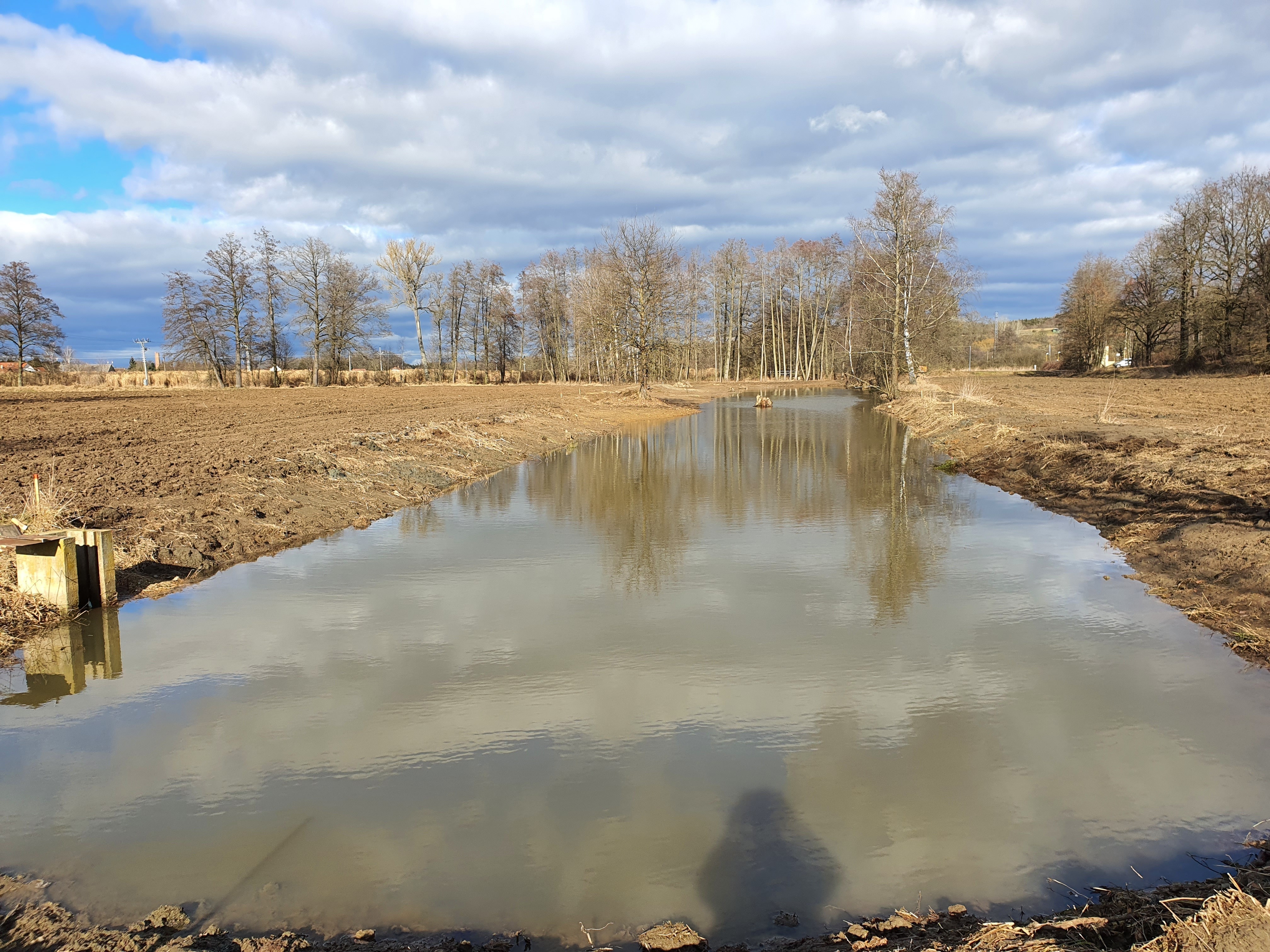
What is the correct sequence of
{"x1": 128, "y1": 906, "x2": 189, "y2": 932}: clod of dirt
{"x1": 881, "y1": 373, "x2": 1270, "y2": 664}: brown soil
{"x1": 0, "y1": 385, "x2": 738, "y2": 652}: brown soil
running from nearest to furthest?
1. {"x1": 128, "y1": 906, "x2": 189, "y2": 932}: clod of dirt
2. {"x1": 881, "y1": 373, "x2": 1270, "y2": 664}: brown soil
3. {"x1": 0, "y1": 385, "x2": 738, "y2": 652}: brown soil

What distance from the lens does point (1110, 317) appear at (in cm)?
5841

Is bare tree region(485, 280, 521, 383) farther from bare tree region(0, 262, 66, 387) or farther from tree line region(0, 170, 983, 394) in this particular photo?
bare tree region(0, 262, 66, 387)

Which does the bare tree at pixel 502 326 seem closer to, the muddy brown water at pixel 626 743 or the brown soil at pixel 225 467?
the brown soil at pixel 225 467

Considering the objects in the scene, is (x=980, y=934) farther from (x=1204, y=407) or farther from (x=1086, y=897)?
(x=1204, y=407)

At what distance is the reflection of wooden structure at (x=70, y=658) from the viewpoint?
588cm

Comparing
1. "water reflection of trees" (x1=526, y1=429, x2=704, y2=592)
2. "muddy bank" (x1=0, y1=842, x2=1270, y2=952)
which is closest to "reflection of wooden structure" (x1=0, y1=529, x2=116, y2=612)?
"muddy bank" (x1=0, y1=842, x2=1270, y2=952)

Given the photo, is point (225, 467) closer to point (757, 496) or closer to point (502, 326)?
point (757, 496)

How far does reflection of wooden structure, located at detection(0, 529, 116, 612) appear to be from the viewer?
7.17 metres

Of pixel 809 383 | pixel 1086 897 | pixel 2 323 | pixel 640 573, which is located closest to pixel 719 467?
pixel 640 573

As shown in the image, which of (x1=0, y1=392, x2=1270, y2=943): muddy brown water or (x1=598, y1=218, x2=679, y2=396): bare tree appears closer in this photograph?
(x1=0, y1=392, x2=1270, y2=943): muddy brown water

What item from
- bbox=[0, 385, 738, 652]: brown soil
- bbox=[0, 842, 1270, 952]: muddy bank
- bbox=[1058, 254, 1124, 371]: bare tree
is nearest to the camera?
bbox=[0, 842, 1270, 952]: muddy bank

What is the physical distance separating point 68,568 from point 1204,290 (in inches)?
2384

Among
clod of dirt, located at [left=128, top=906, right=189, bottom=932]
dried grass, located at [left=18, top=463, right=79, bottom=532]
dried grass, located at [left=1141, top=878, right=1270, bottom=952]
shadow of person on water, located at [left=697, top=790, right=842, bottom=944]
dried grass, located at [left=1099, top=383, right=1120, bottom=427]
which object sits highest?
dried grass, located at [left=1099, top=383, right=1120, bottom=427]

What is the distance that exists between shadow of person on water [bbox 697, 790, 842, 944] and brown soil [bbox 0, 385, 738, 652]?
6.47 meters
